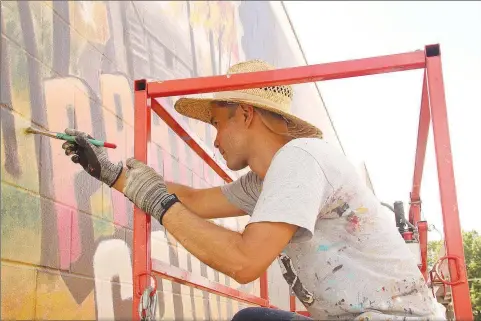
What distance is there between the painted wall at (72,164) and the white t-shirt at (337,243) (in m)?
0.82

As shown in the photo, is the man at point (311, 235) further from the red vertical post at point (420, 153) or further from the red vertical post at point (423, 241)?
the red vertical post at point (423, 241)

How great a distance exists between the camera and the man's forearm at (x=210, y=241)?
162 centimetres

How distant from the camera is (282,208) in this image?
1.60 metres

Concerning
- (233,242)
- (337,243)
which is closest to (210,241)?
(233,242)

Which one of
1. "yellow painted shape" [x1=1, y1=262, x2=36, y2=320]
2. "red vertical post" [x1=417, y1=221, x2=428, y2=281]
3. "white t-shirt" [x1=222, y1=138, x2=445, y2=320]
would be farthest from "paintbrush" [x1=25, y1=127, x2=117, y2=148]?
"red vertical post" [x1=417, y1=221, x2=428, y2=281]

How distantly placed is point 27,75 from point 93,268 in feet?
2.75

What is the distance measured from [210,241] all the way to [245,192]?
79cm

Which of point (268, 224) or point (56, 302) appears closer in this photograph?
point (268, 224)

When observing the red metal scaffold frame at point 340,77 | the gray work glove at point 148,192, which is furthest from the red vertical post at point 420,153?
the gray work glove at point 148,192

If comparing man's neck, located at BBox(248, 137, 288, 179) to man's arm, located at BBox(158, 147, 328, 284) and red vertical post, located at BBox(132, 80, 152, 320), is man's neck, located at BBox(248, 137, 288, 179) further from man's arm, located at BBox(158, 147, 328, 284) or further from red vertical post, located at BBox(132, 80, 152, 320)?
red vertical post, located at BBox(132, 80, 152, 320)

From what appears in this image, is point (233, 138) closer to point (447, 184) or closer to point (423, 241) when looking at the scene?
point (447, 184)

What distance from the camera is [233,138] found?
205cm

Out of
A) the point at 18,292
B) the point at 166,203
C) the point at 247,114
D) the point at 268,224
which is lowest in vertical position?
the point at 18,292

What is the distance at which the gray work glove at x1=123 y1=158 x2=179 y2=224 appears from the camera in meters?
1.72
